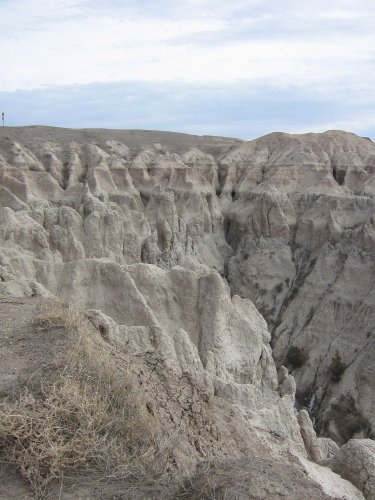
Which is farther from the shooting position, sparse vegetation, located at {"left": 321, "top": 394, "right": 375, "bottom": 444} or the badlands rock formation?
sparse vegetation, located at {"left": 321, "top": 394, "right": 375, "bottom": 444}

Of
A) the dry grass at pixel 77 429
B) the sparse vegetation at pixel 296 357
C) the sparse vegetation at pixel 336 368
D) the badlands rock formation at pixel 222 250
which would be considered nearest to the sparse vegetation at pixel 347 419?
the badlands rock formation at pixel 222 250

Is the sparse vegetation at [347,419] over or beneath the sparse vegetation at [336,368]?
beneath

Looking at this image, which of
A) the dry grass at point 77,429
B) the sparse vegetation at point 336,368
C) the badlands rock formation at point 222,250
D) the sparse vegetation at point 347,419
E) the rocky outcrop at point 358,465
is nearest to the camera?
the dry grass at point 77,429

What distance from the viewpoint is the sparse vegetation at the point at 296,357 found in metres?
29.3

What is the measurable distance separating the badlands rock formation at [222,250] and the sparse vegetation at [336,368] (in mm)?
72

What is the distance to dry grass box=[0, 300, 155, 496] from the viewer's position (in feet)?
15.2

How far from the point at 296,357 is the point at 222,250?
442 inches

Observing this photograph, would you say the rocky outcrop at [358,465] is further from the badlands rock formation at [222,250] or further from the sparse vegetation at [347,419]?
the sparse vegetation at [347,419]

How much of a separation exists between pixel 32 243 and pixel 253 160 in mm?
22609

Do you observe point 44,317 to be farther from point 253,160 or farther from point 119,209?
point 253,160

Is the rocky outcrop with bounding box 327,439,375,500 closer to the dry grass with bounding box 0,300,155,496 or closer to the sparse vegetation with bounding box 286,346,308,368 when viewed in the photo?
the dry grass with bounding box 0,300,155,496

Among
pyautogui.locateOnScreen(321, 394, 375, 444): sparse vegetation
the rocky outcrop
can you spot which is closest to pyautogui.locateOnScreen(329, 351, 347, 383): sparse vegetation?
pyautogui.locateOnScreen(321, 394, 375, 444): sparse vegetation

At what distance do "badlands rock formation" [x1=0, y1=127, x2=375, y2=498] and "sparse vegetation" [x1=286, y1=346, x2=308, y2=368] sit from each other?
2.9 inches

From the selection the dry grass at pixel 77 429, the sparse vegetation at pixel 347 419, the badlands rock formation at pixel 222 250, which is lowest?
the sparse vegetation at pixel 347 419
